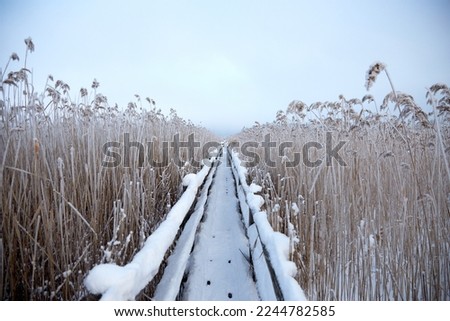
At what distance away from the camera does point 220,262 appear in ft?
5.61

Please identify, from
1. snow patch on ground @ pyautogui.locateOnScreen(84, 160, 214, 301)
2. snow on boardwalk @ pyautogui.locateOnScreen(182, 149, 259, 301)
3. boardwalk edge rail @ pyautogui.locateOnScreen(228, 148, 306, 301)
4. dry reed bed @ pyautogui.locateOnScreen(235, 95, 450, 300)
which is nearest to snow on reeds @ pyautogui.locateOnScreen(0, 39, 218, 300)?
snow patch on ground @ pyautogui.locateOnScreen(84, 160, 214, 301)

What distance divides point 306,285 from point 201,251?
82 cm

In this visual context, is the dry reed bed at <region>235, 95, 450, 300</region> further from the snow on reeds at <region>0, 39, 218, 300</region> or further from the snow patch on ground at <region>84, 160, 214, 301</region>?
the snow on reeds at <region>0, 39, 218, 300</region>

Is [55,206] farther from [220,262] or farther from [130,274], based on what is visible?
[220,262]

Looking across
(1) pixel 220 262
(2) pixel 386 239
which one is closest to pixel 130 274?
(1) pixel 220 262

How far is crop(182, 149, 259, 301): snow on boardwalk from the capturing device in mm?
1391

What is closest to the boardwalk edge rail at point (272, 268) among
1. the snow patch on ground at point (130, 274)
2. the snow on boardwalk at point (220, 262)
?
the snow on boardwalk at point (220, 262)

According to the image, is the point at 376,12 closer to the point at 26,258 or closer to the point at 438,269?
the point at 438,269

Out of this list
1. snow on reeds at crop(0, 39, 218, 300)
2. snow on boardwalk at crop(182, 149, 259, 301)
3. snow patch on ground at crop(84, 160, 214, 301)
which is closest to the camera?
snow patch on ground at crop(84, 160, 214, 301)

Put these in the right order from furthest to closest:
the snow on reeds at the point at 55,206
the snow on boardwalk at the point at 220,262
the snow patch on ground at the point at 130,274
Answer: the snow on boardwalk at the point at 220,262 < the snow on reeds at the point at 55,206 < the snow patch on ground at the point at 130,274

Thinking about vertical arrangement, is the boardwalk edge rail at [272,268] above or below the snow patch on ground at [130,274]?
below

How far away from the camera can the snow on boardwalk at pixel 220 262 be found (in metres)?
1.39

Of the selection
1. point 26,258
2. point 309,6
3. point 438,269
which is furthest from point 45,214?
point 309,6

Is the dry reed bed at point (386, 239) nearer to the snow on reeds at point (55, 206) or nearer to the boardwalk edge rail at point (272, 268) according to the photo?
the boardwalk edge rail at point (272, 268)
